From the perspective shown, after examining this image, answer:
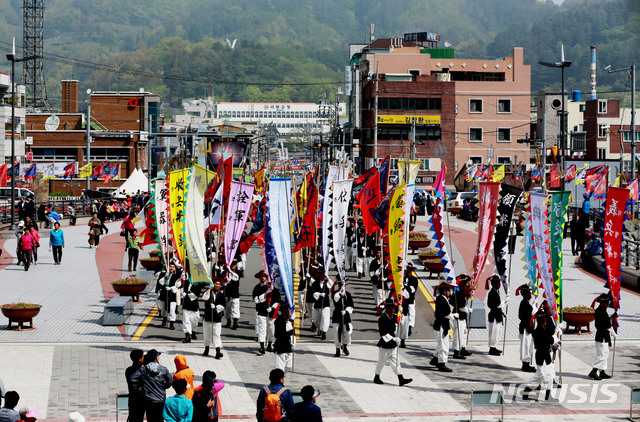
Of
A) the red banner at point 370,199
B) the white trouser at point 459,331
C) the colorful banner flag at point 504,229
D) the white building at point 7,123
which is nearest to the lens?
the white trouser at point 459,331

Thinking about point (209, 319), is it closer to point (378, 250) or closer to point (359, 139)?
point (378, 250)

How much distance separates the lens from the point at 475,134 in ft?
308

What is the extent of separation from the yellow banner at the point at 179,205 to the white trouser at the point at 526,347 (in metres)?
8.43

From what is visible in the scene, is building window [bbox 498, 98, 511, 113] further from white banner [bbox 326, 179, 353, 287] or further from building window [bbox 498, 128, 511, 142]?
white banner [bbox 326, 179, 353, 287]

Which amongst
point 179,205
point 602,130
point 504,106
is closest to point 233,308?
point 179,205

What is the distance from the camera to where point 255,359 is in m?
19.7

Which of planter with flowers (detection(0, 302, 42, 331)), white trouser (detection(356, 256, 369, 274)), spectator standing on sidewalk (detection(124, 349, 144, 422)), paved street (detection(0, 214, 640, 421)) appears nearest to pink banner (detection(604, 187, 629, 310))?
paved street (detection(0, 214, 640, 421))

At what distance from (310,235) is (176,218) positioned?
161 inches

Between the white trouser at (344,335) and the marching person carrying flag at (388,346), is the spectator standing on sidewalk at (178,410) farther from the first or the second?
the white trouser at (344,335)

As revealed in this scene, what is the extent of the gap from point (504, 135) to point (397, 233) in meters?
76.8

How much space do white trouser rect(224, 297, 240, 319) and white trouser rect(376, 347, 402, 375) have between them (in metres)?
6.11

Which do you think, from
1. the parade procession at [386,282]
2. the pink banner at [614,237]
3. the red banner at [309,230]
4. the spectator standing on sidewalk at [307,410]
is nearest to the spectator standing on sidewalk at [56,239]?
the parade procession at [386,282]

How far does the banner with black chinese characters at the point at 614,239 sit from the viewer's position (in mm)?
18750

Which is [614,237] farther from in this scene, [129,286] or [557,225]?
[129,286]
